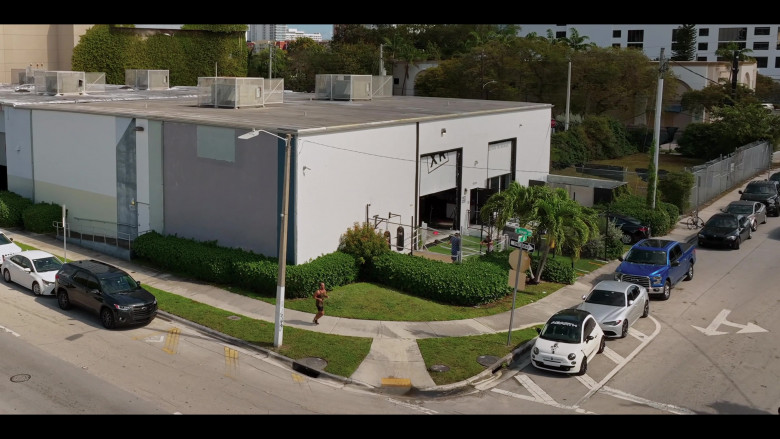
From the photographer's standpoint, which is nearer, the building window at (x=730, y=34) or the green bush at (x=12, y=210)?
the green bush at (x=12, y=210)

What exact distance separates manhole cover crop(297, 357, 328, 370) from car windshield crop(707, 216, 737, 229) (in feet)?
77.8

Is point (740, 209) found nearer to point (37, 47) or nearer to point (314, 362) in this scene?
point (314, 362)

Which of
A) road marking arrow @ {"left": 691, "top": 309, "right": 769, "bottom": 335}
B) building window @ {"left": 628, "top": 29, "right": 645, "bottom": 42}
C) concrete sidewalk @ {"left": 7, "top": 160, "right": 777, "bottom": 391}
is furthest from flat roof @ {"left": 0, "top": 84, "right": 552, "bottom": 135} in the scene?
building window @ {"left": 628, "top": 29, "right": 645, "bottom": 42}

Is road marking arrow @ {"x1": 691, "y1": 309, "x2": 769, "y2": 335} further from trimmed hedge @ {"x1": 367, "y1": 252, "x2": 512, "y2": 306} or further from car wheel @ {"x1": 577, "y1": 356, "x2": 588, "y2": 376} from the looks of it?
trimmed hedge @ {"x1": 367, "y1": 252, "x2": 512, "y2": 306}

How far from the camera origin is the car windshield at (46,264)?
1056 inches

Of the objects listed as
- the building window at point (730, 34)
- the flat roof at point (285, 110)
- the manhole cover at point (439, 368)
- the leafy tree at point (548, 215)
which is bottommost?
the manhole cover at point (439, 368)

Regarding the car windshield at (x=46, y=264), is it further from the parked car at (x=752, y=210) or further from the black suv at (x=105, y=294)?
the parked car at (x=752, y=210)

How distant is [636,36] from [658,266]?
288 feet

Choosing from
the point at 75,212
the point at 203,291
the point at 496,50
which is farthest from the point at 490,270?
the point at 496,50

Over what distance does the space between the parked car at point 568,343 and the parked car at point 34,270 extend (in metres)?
16.7

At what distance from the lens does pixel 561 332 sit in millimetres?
21078

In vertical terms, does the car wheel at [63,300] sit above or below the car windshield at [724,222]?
below

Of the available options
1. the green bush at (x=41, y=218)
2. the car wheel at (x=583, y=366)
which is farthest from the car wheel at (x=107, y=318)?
the car wheel at (x=583, y=366)
